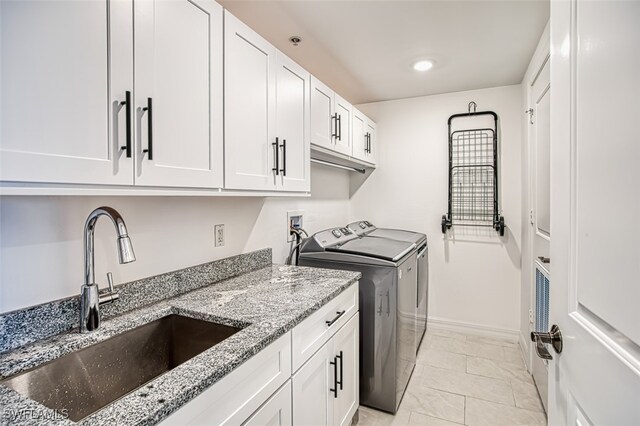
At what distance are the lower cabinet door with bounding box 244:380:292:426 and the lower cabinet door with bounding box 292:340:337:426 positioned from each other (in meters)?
0.05

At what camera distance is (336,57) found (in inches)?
92.0

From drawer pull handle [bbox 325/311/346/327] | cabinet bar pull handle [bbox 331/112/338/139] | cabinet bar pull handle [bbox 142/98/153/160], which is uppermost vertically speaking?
cabinet bar pull handle [bbox 331/112/338/139]

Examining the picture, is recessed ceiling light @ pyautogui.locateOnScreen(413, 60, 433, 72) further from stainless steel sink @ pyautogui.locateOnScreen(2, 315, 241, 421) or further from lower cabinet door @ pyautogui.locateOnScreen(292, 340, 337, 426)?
stainless steel sink @ pyautogui.locateOnScreen(2, 315, 241, 421)

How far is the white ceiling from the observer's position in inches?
68.2

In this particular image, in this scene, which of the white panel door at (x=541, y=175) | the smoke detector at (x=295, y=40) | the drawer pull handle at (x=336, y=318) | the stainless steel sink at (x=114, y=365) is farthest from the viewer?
the smoke detector at (x=295, y=40)

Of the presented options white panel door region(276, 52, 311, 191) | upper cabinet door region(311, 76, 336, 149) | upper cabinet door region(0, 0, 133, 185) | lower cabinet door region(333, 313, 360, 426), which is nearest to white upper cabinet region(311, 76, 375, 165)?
upper cabinet door region(311, 76, 336, 149)

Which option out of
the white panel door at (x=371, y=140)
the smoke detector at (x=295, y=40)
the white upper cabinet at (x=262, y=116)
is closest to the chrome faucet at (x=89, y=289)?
the white upper cabinet at (x=262, y=116)

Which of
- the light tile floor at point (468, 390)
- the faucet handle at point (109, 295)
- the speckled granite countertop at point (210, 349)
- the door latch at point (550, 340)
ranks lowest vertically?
the light tile floor at point (468, 390)

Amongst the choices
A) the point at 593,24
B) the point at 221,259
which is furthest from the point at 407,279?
the point at 593,24

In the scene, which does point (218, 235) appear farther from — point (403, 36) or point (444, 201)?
point (444, 201)

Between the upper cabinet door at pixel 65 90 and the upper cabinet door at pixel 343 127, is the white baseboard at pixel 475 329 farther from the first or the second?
the upper cabinet door at pixel 65 90

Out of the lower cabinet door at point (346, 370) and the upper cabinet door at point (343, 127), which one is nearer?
the lower cabinet door at point (346, 370)

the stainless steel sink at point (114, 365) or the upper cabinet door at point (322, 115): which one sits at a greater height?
the upper cabinet door at point (322, 115)

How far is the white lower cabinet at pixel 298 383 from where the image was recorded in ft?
2.86
